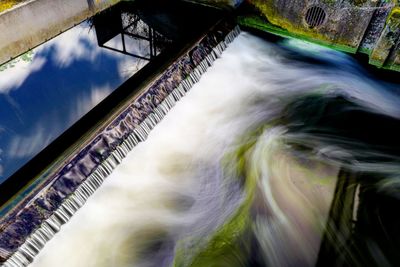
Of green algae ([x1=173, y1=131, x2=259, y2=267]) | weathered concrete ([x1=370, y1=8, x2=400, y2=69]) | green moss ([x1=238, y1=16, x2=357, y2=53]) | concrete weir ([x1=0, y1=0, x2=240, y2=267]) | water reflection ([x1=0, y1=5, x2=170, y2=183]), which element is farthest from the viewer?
green moss ([x1=238, y1=16, x2=357, y2=53])

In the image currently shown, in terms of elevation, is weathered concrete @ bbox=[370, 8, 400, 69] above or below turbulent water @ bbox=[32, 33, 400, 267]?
above

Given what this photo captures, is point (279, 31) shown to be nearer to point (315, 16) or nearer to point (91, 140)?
point (315, 16)

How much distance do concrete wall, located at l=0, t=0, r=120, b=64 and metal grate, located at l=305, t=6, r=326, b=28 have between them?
568 centimetres

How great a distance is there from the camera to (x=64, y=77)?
6.85 metres

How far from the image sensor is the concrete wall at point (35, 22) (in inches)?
244

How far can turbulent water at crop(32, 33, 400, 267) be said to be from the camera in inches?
177

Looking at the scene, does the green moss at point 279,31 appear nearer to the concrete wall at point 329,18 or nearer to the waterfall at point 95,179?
the concrete wall at point 329,18

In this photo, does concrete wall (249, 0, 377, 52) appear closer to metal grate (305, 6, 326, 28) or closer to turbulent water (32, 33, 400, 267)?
→ metal grate (305, 6, 326, 28)

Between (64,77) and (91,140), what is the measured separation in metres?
2.83

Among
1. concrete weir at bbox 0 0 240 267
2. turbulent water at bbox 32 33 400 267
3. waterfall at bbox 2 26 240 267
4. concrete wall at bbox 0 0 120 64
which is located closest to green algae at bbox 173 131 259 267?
turbulent water at bbox 32 33 400 267

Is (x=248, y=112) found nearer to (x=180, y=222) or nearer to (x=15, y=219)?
(x=180, y=222)

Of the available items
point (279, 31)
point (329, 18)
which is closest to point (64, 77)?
point (279, 31)

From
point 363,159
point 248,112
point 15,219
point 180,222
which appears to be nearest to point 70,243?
point 15,219

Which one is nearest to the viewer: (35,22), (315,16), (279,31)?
(35,22)
